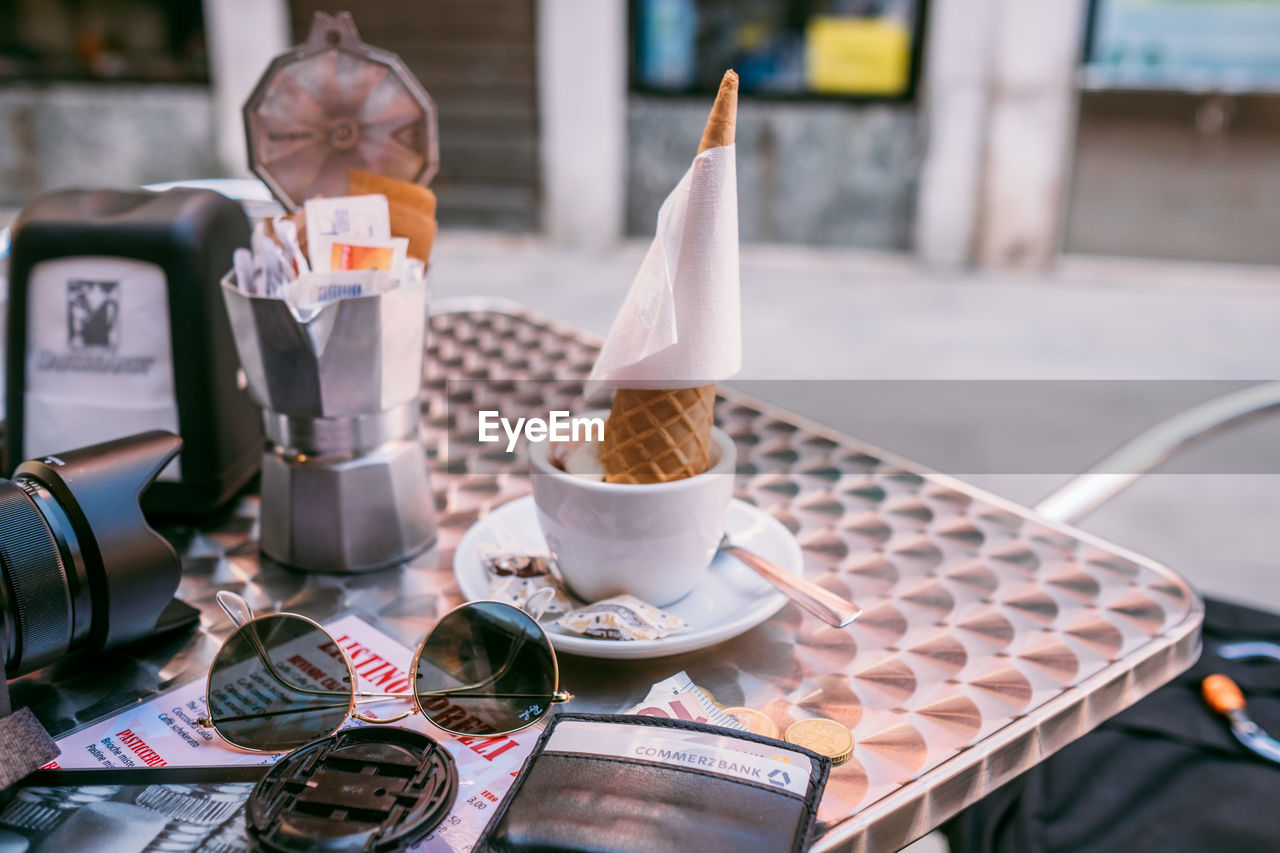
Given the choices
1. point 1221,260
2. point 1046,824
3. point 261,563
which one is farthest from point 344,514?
point 1221,260

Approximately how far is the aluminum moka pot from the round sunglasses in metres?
0.14

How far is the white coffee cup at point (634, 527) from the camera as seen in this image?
27.6 inches

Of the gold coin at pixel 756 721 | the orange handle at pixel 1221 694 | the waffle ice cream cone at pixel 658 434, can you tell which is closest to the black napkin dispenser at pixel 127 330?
the waffle ice cream cone at pixel 658 434

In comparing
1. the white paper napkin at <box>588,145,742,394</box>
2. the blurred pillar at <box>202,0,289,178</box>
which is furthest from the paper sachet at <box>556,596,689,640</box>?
the blurred pillar at <box>202,0,289,178</box>

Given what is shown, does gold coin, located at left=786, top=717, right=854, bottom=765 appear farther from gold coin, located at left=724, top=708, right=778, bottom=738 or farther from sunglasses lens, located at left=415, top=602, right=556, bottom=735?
sunglasses lens, located at left=415, top=602, right=556, bottom=735

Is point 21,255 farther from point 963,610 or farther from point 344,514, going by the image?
point 963,610

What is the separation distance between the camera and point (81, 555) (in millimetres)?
662

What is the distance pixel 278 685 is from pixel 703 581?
31 centimetres

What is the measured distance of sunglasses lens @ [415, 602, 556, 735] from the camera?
653 mm

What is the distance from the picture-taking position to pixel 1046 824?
0.95 meters

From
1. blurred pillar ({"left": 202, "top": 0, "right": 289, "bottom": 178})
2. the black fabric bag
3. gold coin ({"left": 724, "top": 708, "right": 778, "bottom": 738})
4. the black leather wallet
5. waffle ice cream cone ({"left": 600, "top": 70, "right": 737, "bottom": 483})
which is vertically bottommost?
the black fabric bag

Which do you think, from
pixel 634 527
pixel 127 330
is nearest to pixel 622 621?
pixel 634 527

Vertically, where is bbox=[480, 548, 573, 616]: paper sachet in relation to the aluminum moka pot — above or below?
below

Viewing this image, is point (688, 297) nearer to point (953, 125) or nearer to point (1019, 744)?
point (1019, 744)
